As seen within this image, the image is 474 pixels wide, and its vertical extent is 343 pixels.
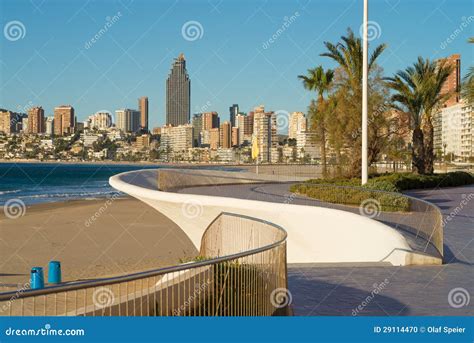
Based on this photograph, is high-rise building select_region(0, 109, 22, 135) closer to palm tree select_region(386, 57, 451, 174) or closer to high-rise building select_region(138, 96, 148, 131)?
high-rise building select_region(138, 96, 148, 131)

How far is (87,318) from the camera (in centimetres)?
516

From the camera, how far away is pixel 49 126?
12438 cm

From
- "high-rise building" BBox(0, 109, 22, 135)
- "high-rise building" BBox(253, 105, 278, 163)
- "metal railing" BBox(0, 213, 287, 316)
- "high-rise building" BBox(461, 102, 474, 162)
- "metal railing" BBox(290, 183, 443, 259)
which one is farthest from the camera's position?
"high-rise building" BBox(461, 102, 474, 162)

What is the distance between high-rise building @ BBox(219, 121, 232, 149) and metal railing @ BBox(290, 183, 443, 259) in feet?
364

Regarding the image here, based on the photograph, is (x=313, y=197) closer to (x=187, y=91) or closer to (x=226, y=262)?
(x=226, y=262)

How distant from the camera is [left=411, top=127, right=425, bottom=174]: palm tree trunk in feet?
112

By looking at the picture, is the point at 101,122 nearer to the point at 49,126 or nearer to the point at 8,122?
the point at 49,126

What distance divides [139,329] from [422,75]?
108 feet
